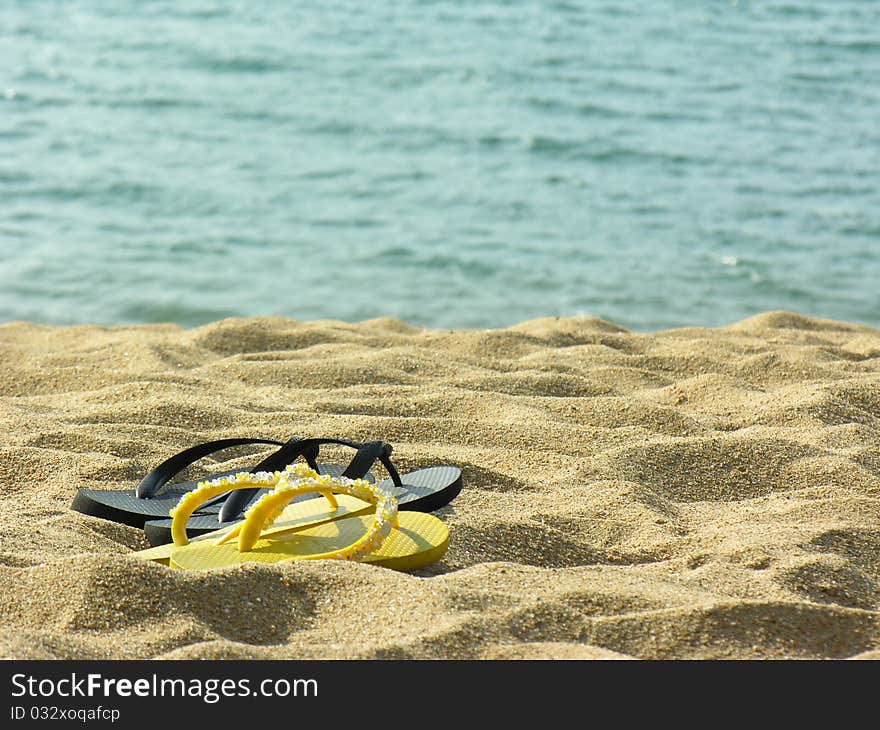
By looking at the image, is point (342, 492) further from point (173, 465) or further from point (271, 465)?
point (173, 465)

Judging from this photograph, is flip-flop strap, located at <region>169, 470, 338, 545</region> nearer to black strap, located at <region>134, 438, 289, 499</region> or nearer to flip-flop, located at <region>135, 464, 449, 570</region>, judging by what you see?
flip-flop, located at <region>135, 464, 449, 570</region>

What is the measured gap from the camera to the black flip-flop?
2.34 metres

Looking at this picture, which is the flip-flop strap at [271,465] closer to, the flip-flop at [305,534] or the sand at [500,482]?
the flip-flop at [305,534]

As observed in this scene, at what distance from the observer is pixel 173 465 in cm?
247

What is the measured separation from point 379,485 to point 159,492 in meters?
0.52

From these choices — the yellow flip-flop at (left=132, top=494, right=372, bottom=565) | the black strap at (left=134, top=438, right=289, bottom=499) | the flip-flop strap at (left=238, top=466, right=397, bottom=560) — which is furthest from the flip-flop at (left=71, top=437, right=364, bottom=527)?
the flip-flop strap at (left=238, top=466, right=397, bottom=560)

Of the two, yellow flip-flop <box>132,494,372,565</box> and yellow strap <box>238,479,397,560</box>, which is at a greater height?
yellow strap <box>238,479,397,560</box>

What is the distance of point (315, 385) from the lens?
3.38m

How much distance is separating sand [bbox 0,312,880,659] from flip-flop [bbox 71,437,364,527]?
0.03 metres

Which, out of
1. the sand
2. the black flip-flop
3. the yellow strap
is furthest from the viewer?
the black flip-flop

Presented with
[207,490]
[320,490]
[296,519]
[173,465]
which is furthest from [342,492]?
[173,465]
